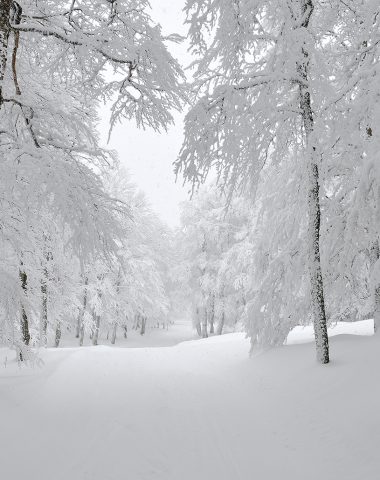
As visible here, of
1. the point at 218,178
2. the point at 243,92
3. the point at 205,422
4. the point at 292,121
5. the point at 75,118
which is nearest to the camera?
the point at 205,422

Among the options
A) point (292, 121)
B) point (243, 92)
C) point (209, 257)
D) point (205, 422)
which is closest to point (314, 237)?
point (292, 121)

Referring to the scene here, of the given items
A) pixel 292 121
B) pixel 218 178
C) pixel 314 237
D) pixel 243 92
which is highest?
pixel 243 92

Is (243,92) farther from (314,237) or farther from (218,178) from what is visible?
(314,237)

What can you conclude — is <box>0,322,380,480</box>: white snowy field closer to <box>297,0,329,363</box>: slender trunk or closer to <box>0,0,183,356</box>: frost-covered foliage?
<box>297,0,329,363</box>: slender trunk

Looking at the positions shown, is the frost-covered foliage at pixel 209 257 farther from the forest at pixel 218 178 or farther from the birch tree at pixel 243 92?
the birch tree at pixel 243 92

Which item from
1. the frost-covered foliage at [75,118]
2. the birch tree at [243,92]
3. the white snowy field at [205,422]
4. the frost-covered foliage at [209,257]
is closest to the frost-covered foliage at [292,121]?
the birch tree at [243,92]

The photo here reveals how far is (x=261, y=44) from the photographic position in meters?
9.02

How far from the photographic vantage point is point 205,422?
5898 mm

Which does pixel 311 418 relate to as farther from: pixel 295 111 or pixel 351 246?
pixel 295 111

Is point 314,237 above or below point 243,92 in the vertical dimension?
below

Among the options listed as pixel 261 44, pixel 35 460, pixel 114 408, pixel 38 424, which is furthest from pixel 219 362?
pixel 261 44

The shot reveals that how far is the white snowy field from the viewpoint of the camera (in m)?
4.26

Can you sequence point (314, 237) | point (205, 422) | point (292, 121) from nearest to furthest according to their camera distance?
point (205, 422) → point (292, 121) → point (314, 237)

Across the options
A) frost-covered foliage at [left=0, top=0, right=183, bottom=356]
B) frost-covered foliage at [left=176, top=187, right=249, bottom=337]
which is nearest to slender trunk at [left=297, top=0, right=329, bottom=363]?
frost-covered foliage at [left=0, top=0, right=183, bottom=356]
